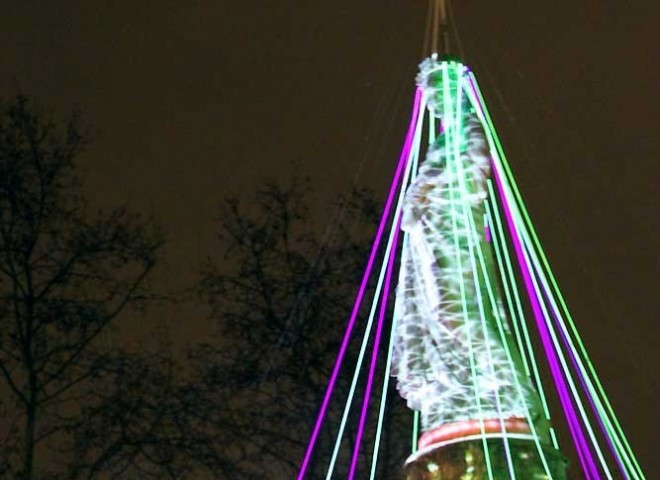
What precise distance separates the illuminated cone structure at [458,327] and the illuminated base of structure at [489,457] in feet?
0.03

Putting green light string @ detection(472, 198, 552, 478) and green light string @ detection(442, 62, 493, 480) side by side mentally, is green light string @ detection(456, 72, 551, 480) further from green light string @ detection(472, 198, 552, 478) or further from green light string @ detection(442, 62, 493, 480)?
green light string @ detection(442, 62, 493, 480)

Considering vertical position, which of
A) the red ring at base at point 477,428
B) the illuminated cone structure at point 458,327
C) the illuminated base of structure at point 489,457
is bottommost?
the illuminated base of structure at point 489,457

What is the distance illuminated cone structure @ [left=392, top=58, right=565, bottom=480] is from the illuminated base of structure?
10 millimetres

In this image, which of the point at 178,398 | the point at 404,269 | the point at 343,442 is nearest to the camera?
the point at 404,269

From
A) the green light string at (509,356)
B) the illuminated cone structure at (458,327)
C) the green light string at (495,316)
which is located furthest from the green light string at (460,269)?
the green light string at (509,356)

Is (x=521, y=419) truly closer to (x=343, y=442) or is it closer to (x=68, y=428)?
(x=68, y=428)

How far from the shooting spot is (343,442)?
2402 centimetres

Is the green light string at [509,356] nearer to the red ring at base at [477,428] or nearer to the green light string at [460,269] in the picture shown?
the red ring at base at [477,428]

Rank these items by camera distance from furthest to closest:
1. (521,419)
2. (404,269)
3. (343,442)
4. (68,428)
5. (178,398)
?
(343,442) → (178,398) → (68,428) → (404,269) → (521,419)

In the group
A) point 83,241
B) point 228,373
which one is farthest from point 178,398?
point 83,241

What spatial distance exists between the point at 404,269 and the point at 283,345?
8.66m

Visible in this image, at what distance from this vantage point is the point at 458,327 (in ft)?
49.4

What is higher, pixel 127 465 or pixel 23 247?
pixel 23 247

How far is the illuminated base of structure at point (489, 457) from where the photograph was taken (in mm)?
14586
